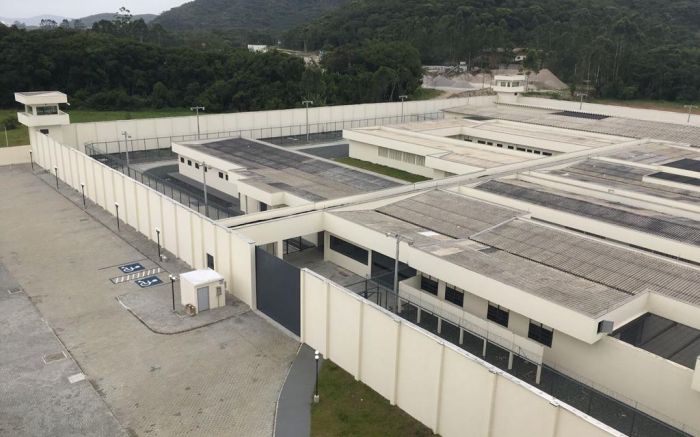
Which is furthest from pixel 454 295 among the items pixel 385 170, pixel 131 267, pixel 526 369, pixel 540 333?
pixel 385 170

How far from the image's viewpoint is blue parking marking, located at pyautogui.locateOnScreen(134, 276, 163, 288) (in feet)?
99.0

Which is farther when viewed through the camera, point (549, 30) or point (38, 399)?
point (549, 30)

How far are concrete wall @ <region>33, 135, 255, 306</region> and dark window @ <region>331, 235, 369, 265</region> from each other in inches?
284

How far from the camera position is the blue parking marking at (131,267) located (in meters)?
Result: 32.1

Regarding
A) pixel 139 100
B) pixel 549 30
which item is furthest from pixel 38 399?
pixel 549 30

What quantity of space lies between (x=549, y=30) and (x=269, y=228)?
132m

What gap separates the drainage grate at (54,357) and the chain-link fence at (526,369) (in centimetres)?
1320

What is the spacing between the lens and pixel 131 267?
3247cm

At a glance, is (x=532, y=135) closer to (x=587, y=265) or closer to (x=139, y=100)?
(x=587, y=265)

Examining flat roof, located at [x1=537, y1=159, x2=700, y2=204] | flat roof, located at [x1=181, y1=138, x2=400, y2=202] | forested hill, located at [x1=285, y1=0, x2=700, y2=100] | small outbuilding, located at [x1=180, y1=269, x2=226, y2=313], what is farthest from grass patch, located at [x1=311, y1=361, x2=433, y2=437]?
forested hill, located at [x1=285, y1=0, x2=700, y2=100]

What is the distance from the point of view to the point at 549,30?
5595 inches

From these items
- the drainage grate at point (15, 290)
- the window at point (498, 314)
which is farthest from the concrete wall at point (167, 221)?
the window at point (498, 314)

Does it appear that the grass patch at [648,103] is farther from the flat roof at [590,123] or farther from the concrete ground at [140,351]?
the concrete ground at [140,351]

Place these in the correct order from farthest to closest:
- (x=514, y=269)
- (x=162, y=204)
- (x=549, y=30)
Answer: (x=549, y=30) → (x=162, y=204) → (x=514, y=269)
